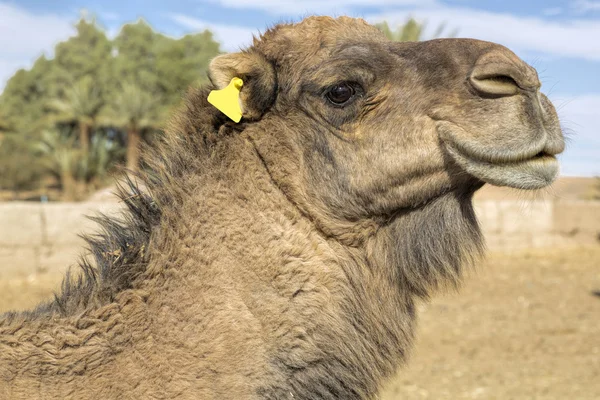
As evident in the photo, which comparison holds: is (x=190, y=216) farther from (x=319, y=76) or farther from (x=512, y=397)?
(x=512, y=397)

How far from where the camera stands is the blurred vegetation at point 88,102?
34500 mm

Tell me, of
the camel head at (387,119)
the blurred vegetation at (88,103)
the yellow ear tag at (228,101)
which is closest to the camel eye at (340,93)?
the camel head at (387,119)

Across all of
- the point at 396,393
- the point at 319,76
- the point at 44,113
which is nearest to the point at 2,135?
the point at 44,113

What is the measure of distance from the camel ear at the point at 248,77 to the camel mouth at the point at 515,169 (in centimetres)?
83

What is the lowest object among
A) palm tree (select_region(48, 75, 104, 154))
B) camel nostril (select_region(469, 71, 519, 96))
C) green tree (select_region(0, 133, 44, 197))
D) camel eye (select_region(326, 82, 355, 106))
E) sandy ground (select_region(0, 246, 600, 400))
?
green tree (select_region(0, 133, 44, 197))

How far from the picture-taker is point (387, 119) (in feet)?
9.99

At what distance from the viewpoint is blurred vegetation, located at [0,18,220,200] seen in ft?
113

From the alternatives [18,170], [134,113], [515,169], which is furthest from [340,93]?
[18,170]

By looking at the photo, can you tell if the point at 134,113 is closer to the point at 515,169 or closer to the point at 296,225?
the point at 296,225

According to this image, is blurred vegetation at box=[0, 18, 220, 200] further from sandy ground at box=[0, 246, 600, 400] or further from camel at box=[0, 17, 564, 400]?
camel at box=[0, 17, 564, 400]

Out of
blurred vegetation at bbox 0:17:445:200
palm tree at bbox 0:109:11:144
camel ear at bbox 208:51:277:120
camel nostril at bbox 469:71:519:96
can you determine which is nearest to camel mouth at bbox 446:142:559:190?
camel nostril at bbox 469:71:519:96

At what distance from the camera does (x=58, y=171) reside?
34531mm

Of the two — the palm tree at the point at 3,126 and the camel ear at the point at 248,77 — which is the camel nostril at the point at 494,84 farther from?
the palm tree at the point at 3,126

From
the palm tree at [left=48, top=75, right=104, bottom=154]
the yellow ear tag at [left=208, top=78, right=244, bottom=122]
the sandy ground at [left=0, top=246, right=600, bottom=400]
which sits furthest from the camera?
the palm tree at [left=48, top=75, right=104, bottom=154]
